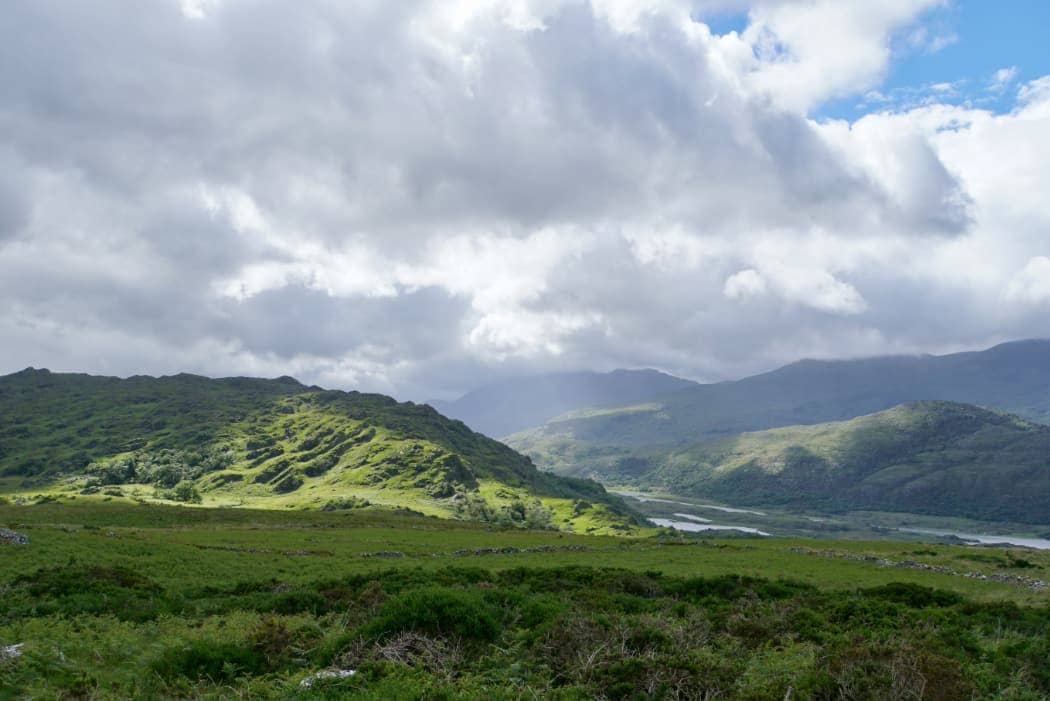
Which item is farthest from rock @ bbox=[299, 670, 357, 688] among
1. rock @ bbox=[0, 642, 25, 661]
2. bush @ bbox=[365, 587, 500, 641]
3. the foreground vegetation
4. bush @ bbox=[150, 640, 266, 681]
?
rock @ bbox=[0, 642, 25, 661]

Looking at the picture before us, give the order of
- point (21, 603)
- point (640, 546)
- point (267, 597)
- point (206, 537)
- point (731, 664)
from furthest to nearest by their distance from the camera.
Result: point (640, 546) → point (206, 537) → point (267, 597) → point (21, 603) → point (731, 664)

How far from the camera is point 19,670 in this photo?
16266mm

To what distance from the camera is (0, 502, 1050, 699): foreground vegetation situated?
15.1 metres

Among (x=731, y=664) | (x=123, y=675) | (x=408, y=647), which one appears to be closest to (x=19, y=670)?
(x=123, y=675)

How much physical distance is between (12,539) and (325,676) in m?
46.0

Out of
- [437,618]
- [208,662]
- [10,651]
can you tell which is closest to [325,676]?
[437,618]

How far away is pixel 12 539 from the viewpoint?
45.3m

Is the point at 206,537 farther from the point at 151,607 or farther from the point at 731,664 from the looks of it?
the point at 731,664

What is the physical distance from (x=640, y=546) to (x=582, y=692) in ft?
229

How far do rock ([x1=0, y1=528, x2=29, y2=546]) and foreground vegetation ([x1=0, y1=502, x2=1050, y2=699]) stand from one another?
6.86 feet

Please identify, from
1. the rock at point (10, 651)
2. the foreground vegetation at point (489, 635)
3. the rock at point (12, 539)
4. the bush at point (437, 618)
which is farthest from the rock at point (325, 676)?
the rock at point (12, 539)

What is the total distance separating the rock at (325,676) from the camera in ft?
50.6

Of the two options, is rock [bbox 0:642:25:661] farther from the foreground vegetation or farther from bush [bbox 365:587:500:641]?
bush [bbox 365:587:500:641]

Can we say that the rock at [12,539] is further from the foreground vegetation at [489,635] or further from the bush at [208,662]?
the bush at [208,662]
